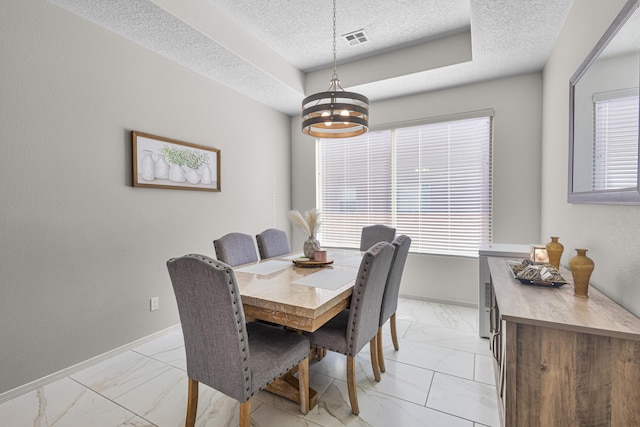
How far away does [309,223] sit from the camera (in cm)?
236

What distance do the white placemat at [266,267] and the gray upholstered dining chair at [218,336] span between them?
71 cm

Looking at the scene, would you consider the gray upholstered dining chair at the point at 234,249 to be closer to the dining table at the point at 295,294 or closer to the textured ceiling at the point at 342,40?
the dining table at the point at 295,294

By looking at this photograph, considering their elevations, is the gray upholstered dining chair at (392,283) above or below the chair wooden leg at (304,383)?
above

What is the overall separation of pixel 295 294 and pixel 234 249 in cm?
108

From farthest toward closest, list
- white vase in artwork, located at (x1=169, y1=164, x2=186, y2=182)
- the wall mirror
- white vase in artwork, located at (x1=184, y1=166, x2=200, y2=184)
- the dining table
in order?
white vase in artwork, located at (x1=184, y1=166, x2=200, y2=184) → white vase in artwork, located at (x1=169, y1=164, x2=186, y2=182) → the dining table → the wall mirror

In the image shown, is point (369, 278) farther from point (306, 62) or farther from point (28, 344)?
point (306, 62)

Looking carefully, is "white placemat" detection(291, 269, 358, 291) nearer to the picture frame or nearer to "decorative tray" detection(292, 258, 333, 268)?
"decorative tray" detection(292, 258, 333, 268)

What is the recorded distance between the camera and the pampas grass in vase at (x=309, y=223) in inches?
90.0

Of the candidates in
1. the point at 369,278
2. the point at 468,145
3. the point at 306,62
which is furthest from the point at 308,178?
the point at 369,278

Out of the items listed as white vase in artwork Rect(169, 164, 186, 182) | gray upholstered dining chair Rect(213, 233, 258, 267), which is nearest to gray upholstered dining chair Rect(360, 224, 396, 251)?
gray upholstered dining chair Rect(213, 233, 258, 267)

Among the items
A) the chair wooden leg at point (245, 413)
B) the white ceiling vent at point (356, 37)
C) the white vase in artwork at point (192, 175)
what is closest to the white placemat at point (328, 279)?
the chair wooden leg at point (245, 413)

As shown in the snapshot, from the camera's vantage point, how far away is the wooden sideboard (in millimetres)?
1074

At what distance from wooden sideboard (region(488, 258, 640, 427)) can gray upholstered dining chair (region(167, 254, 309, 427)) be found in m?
1.06

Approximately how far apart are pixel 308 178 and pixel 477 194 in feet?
7.58
